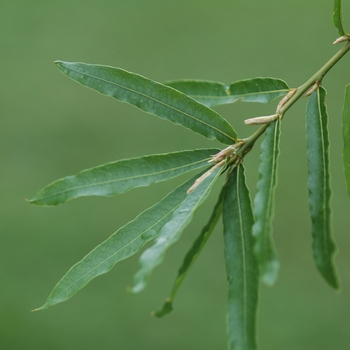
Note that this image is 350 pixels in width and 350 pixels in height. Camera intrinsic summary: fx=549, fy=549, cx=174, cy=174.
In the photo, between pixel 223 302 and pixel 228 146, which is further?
pixel 223 302

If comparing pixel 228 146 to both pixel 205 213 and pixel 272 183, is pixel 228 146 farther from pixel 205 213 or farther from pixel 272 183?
pixel 205 213

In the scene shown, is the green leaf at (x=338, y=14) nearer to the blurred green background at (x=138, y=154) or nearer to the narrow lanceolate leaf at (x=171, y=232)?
the narrow lanceolate leaf at (x=171, y=232)

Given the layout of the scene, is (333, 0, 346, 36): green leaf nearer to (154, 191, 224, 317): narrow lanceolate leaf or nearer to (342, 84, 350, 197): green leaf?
(342, 84, 350, 197): green leaf

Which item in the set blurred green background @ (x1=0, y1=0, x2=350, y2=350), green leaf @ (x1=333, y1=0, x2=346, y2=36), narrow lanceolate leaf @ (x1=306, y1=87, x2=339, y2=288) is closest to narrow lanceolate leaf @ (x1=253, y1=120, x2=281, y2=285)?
narrow lanceolate leaf @ (x1=306, y1=87, x2=339, y2=288)

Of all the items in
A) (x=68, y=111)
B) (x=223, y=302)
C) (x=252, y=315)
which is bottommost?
(x=223, y=302)

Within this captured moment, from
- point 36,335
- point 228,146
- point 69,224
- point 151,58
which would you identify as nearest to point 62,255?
point 69,224
